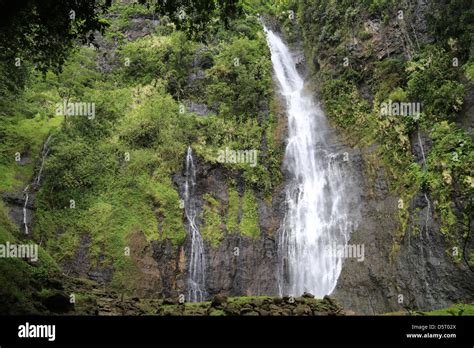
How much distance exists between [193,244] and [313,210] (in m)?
6.12

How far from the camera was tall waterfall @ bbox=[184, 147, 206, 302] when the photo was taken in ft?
58.2

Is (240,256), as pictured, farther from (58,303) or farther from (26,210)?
(58,303)

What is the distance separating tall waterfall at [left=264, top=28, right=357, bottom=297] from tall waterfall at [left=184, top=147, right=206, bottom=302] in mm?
3690

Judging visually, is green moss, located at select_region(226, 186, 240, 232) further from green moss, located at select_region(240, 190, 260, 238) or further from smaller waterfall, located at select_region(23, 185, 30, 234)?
smaller waterfall, located at select_region(23, 185, 30, 234)

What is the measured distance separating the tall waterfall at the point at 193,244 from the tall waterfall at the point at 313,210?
3.69 metres

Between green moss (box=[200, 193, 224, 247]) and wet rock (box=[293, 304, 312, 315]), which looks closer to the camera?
wet rock (box=[293, 304, 312, 315])

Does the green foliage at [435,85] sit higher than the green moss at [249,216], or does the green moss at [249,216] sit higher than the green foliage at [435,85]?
the green foliage at [435,85]

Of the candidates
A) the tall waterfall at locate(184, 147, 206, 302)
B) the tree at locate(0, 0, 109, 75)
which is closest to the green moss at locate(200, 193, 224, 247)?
the tall waterfall at locate(184, 147, 206, 302)

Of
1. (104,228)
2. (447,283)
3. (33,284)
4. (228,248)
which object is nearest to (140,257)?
(104,228)

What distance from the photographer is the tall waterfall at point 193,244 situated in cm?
1773

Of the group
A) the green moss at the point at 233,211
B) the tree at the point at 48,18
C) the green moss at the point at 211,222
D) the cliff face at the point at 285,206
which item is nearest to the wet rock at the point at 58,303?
the cliff face at the point at 285,206

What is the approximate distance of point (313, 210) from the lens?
20.0 meters

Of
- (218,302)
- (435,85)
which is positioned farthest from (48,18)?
(435,85)

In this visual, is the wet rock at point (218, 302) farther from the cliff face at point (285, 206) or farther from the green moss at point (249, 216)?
the green moss at point (249, 216)
